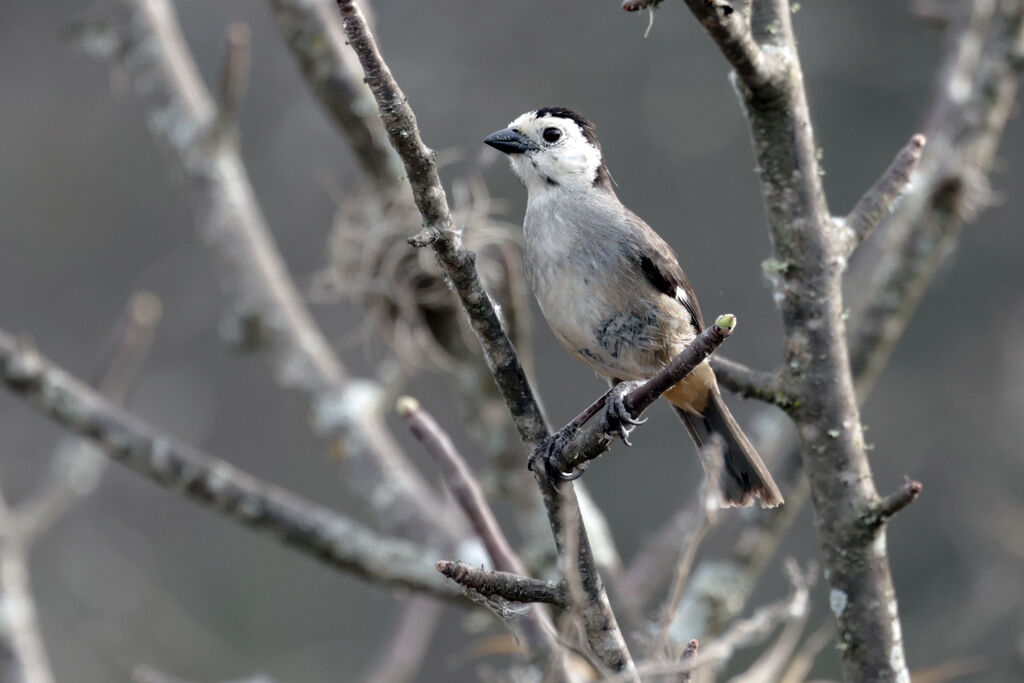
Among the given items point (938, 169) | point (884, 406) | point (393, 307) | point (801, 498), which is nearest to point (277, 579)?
point (884, 406)

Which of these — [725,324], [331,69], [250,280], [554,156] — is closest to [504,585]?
[725,324]

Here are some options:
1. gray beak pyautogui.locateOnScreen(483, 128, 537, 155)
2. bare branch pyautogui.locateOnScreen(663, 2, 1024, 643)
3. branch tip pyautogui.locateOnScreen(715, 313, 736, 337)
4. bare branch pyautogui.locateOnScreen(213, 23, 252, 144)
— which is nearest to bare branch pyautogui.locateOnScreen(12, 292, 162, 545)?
bare branch pyautogui.locateOnScreen(213, 23, 252, 144)

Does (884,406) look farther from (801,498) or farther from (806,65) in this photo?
(801,498)

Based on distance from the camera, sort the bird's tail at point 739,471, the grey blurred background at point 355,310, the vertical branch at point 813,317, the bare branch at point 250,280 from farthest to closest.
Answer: the grey blurred background at point 355,310 → the bare branch at point 250,280 → the bird's tail at point 739,471 → the vertical branch at point 813,317

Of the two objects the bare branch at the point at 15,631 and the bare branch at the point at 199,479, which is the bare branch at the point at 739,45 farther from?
the bare branch at the point at 15,631

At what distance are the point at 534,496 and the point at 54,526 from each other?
505cm

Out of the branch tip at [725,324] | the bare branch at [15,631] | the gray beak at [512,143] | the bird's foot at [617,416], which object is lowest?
the bare branch at [15,631]

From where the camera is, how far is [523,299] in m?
3.98

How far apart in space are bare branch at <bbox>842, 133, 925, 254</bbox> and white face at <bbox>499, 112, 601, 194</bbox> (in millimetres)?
1011

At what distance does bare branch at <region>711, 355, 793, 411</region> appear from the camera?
2.58 metres

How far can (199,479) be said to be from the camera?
368cm

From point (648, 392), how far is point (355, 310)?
18.2ft

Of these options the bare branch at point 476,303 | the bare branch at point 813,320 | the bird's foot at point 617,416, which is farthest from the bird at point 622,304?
the bare branch at point 476,303

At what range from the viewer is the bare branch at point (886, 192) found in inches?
104
